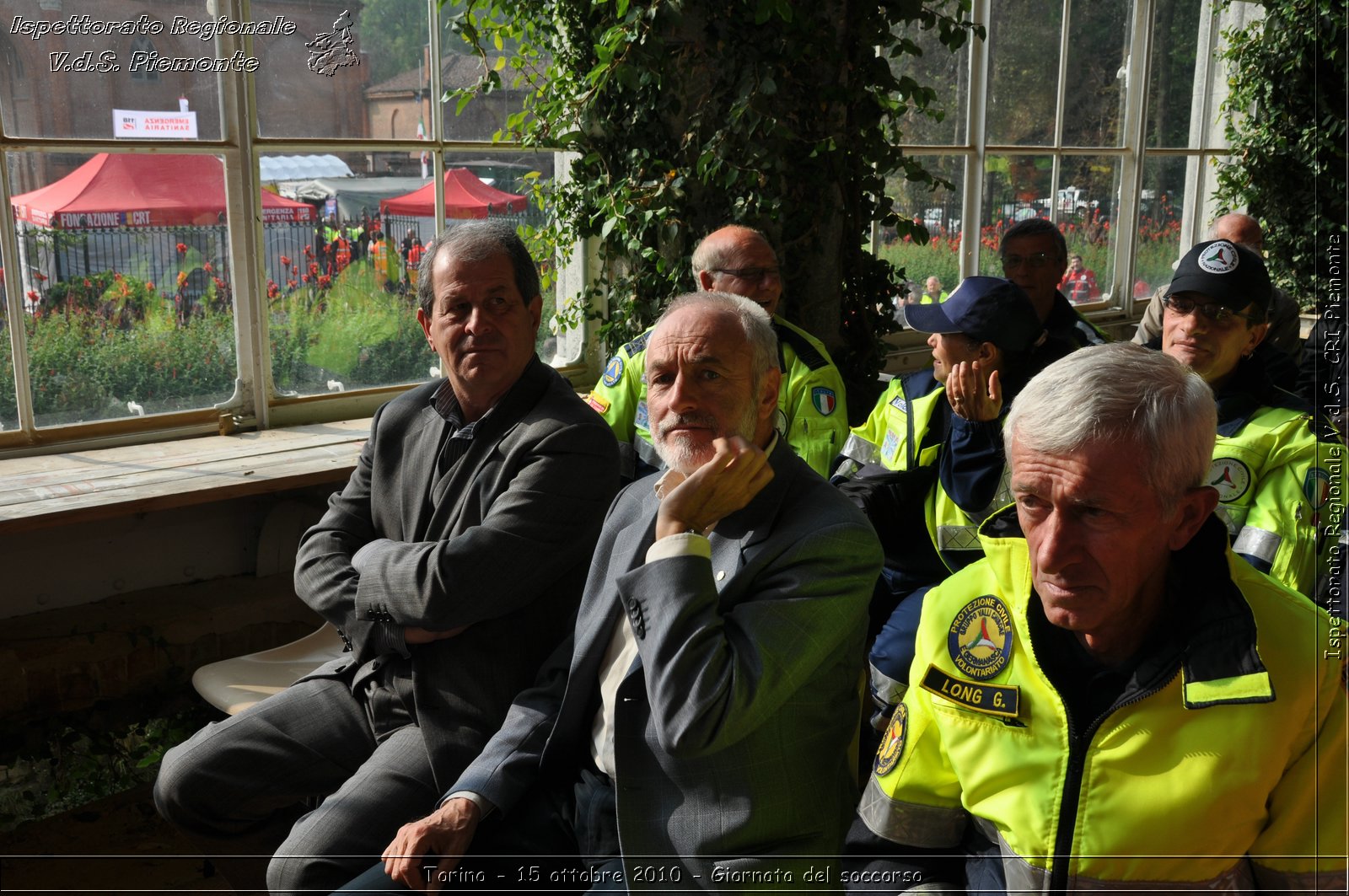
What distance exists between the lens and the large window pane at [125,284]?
297 cm

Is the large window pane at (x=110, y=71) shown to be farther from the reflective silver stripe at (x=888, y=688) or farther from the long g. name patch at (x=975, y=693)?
the long g. name patch at (x=975, y=693)

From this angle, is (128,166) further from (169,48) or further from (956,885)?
(956,885)

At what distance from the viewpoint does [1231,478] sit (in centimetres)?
236

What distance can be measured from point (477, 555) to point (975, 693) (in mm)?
1015

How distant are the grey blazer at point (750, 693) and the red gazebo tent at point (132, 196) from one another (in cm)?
223

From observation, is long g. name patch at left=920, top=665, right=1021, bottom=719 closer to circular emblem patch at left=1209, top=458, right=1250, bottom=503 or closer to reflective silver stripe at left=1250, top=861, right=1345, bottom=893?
reflective silver stripe at left=1250, top=861, right=1345, bottom=893

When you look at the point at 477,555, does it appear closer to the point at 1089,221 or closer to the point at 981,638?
the point at 981,638

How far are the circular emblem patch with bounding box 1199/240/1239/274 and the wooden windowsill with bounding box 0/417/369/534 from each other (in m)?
2.28

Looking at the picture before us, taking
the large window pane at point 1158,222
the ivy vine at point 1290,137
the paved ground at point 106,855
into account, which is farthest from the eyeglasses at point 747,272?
the ivy vine at point 1290,137

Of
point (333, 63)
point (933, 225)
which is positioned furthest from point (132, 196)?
point (933, 225)

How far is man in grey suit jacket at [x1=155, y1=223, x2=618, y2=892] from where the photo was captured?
80.2 inches

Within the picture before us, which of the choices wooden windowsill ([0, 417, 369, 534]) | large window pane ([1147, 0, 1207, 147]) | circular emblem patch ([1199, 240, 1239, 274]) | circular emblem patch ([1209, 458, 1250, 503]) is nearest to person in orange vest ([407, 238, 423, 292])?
wooden windowsill ([0, 417, 369, 534])

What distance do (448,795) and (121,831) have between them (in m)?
1.68

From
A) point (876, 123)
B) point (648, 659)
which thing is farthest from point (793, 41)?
point (648, 659)
